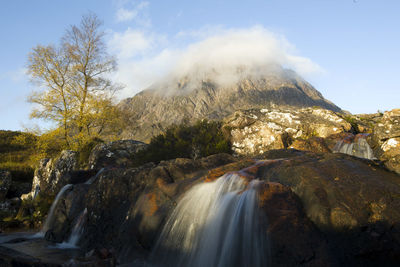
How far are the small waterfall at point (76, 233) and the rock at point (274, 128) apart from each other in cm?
698

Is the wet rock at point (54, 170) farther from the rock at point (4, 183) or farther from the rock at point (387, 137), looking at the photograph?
the rock at point (387, 137)

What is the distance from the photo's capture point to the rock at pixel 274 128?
41.9 feet

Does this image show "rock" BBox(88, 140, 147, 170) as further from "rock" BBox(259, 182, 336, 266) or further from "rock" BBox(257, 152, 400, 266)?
"rock" BBox(257, 152, 400, 266)

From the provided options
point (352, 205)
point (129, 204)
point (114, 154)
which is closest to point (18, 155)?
point (114, 154)

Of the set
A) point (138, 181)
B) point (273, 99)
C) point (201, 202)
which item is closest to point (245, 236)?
point (201, 202)

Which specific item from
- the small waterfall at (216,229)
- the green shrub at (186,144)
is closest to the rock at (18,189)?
the green shrub at (186,144)

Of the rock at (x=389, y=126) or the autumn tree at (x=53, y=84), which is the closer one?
the rock at (x=389, y=126)

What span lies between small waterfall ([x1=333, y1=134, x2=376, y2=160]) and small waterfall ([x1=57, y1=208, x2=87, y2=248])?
9.24 meters

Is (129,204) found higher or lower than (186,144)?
lower

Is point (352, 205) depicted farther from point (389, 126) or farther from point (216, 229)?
point (389, 126)

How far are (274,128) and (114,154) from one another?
8159mm

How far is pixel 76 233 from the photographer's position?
873cm

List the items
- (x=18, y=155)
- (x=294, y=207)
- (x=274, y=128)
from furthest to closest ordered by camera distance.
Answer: (x=18, y=155)
(x=274, y=128)
(x=294, y=207)

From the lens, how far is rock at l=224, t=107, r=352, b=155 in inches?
503
